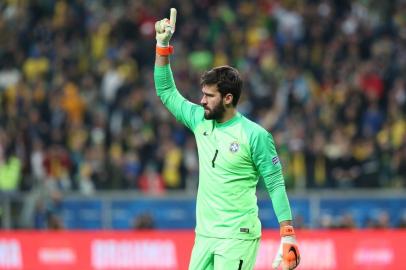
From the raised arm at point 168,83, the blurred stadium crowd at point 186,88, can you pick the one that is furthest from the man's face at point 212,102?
the blurred stadium crowd at point 186,88

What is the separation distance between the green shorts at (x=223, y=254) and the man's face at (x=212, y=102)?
898mm

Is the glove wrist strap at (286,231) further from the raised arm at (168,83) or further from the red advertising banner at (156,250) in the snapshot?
the red advertising banner at (156,250)

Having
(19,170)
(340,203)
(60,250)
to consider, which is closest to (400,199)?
(340,203)

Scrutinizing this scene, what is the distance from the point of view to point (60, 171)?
21.3 m

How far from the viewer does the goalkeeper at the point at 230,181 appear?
8.48 metres

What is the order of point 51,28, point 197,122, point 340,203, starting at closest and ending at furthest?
point 197,122 → point 340,203 → point 51,28

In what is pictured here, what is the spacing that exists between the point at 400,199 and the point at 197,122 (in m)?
10.8

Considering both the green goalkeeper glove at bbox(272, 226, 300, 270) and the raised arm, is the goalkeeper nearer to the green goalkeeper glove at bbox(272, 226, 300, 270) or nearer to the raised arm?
the green goalkeeper glove at bbox(272, 226, 300, 270)

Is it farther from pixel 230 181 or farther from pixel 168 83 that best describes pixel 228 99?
pixel 168 83

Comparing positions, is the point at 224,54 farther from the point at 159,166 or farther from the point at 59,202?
the point at 59,202

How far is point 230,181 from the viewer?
857cm

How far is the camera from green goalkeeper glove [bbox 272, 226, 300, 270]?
27.3ft

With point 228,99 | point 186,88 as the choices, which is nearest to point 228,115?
point 228,99

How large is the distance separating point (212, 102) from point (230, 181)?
23.1 inches
